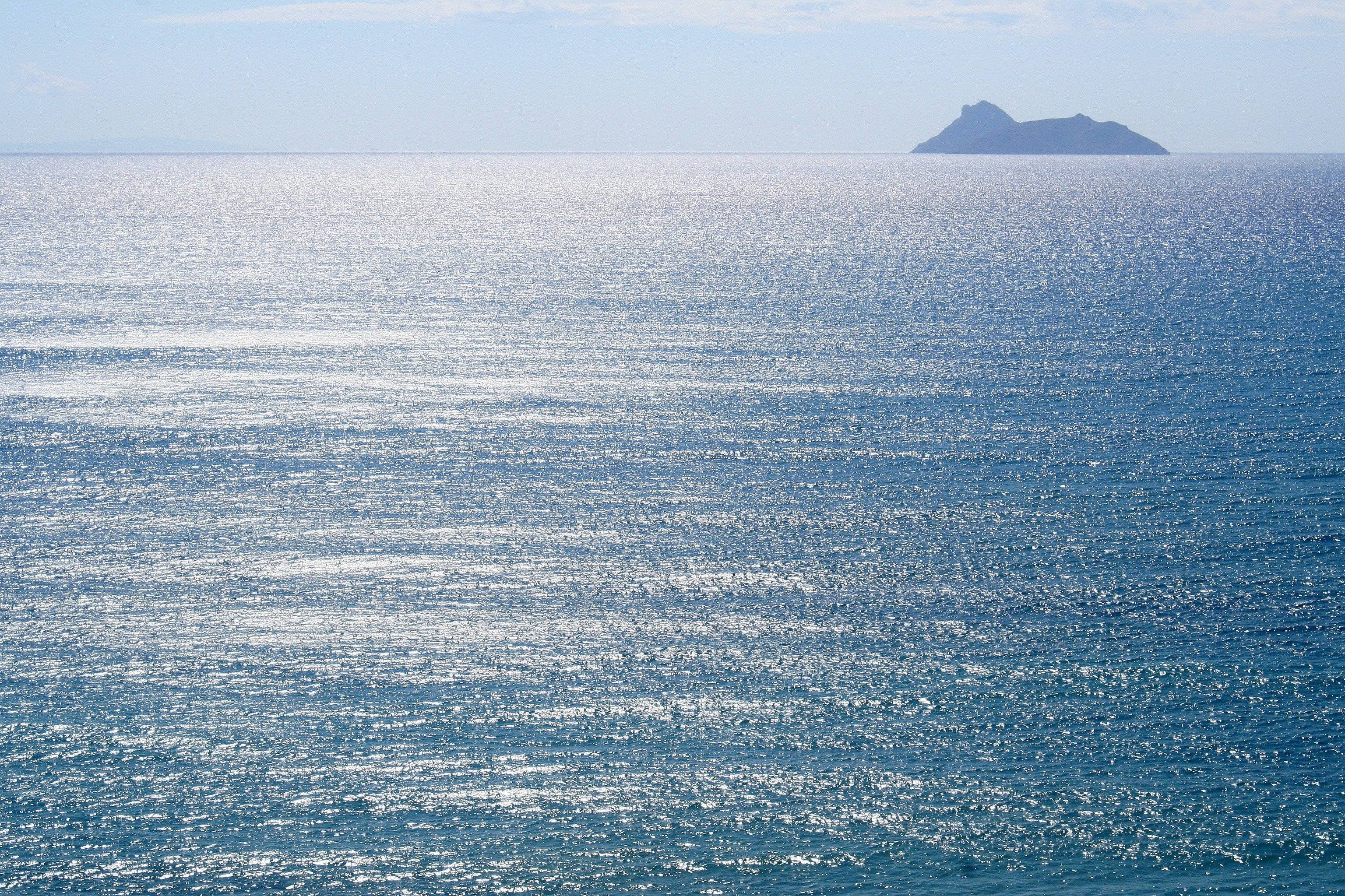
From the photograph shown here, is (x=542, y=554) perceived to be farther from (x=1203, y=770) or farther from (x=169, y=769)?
(x=1203, y=770)

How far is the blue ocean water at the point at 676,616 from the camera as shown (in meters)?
29.2

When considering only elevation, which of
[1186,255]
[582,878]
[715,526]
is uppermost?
[1186,255]

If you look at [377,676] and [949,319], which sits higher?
[949,319]

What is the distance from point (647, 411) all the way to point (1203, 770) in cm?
3780

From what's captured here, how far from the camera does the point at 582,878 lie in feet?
91.5

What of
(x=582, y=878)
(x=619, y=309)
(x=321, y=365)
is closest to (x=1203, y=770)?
A: (x=582, y=878)

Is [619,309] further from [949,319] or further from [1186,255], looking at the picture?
[1186,255]

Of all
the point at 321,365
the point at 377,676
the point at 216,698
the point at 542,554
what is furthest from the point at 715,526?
the point at 321,365

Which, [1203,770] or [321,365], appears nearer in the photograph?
[1203,770]

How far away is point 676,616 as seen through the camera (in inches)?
1598

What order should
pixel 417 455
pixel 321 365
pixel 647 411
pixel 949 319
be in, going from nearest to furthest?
pixel 417 455 < pixel 647 411 < pixel 321 365 < pixel 949 319

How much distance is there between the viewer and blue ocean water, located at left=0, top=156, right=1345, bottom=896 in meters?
29.2

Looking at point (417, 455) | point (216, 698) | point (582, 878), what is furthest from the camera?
point (417, 455)

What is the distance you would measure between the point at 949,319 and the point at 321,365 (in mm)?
45793
